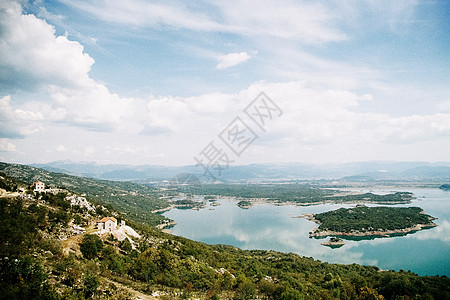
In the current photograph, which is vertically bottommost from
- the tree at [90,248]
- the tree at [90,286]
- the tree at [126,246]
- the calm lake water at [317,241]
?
the calm lake water at [317,241]

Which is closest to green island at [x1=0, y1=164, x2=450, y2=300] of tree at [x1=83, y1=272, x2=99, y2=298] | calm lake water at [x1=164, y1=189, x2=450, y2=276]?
tree at [x1=83, y1=272, x2=99, y2=298]

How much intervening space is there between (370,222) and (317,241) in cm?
1997

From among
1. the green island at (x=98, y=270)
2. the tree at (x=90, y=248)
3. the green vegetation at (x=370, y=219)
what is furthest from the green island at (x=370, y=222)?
the tree at (x=90, y=248)

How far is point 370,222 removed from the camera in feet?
204

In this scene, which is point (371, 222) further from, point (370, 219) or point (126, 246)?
point (126, 246)

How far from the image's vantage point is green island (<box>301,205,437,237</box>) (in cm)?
5803

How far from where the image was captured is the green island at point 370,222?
58031mm

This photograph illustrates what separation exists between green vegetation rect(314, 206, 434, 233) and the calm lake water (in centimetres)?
351

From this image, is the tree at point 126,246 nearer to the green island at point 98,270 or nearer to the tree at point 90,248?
the green island at point 98,270

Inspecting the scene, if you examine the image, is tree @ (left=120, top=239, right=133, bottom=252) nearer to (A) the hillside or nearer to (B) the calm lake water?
(B) the calm lake water

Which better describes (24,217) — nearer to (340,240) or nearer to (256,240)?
(256,240)

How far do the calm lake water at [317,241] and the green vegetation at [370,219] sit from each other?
11.5 ft

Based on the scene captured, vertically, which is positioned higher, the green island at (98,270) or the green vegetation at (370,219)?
the green island at (98,270)

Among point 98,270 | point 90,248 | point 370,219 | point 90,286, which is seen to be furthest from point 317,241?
point 90,286
